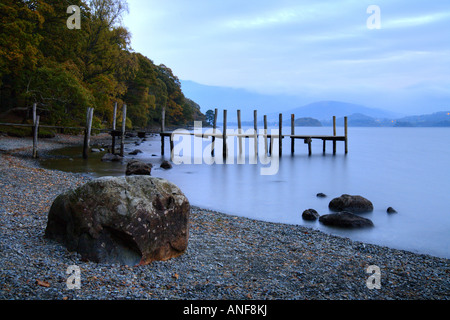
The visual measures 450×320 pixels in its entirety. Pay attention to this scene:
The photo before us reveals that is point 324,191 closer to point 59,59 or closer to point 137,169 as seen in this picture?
point 137,169

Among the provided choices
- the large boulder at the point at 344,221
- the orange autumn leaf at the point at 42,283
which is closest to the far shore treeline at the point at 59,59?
the large boulder at the point at 344,221

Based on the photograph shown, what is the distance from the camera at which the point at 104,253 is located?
572cm

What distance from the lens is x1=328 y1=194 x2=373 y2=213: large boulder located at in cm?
1336

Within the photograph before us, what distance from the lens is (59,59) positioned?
104 feet

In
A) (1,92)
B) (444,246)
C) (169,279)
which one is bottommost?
(444,246)

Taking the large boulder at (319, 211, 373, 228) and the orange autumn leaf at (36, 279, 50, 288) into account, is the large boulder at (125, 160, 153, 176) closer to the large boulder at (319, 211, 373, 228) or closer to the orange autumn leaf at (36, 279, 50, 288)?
the large boulder at (319, 211, 373, 228)

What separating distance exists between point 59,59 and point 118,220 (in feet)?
98.7

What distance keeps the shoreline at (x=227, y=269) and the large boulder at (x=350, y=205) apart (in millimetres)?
4258

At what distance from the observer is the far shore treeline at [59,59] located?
24156 millimetres
